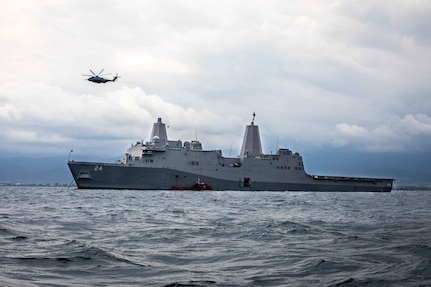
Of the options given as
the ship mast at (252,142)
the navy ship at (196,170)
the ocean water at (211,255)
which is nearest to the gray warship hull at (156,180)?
the navy ship at (196,170)

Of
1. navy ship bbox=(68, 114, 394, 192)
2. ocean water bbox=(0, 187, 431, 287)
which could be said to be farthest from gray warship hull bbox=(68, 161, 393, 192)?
ocean water bbox=(0, 187, 431, 287)

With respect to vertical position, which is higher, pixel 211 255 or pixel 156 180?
pixel 156 180

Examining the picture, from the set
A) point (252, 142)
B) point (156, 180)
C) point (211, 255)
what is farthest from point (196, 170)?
point (211, 255)

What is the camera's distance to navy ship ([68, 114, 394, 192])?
56.3 metres

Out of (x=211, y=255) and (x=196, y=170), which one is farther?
(x=196, y=170)

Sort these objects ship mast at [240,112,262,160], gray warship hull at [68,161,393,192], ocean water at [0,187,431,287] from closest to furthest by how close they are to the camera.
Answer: ocean water at [0,187,431,287]
gray warship hull at [68,161,393,192]
ship mast at [240,112,262,160]

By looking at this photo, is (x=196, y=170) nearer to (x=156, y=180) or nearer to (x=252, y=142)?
(x=156, y=180)

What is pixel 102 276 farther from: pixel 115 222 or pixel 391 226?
pixel 391 226

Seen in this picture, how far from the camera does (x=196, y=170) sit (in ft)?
201

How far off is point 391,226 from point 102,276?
12.3 m

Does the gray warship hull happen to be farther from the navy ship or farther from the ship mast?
the ship mast

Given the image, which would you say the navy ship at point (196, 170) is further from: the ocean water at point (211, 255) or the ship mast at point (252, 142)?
the ocean water at point (211, 255)

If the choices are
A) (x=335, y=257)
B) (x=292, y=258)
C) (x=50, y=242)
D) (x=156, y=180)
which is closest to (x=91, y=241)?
(x=50, y=242)

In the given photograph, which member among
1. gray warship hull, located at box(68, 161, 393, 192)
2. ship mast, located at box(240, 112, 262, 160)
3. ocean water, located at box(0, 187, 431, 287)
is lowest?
ocean water, located at box(0, 187, 431, 287)
